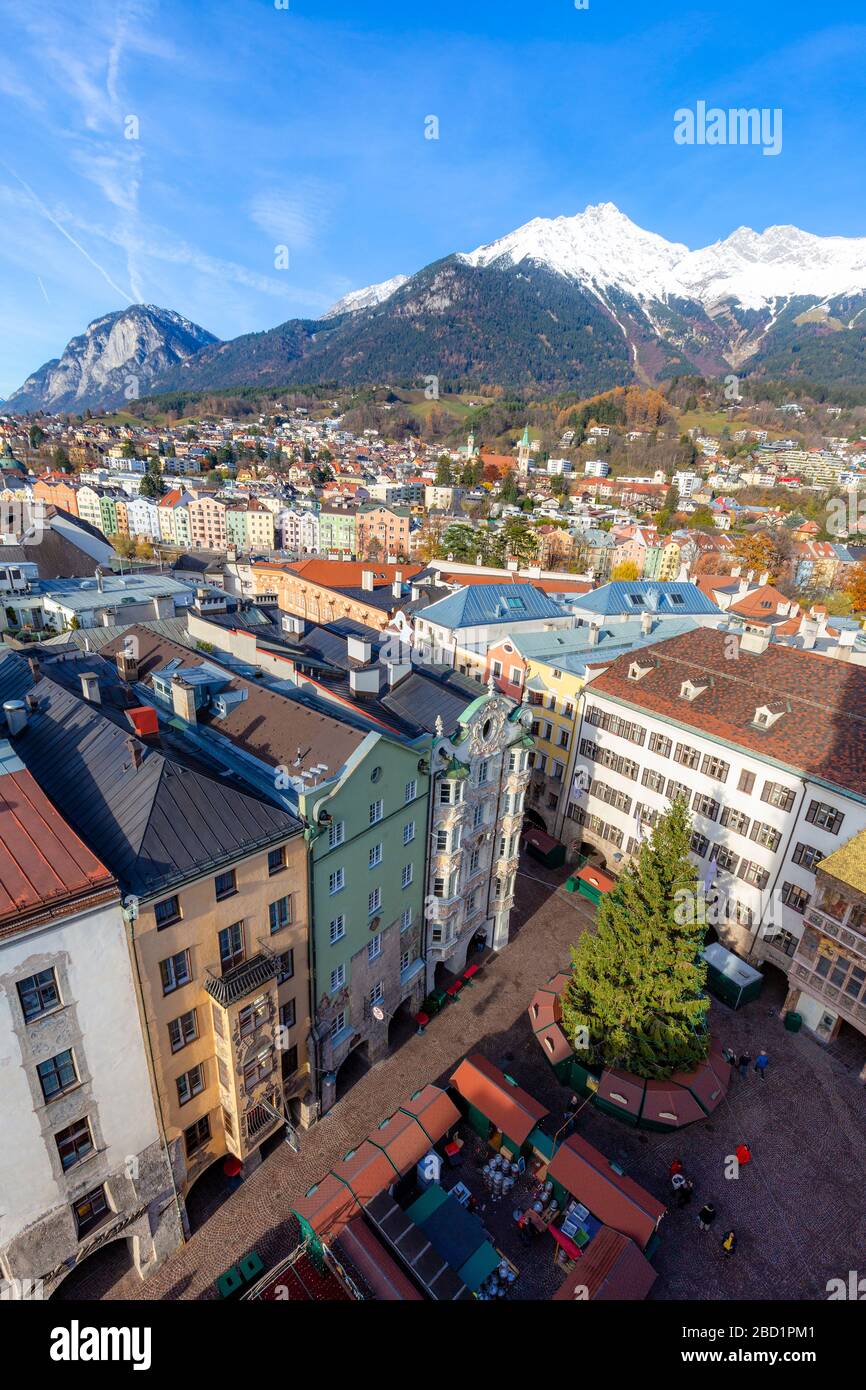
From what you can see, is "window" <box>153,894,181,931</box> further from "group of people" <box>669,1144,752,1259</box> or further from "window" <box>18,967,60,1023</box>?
"group of people" <box>669,1144,752,1259</box>

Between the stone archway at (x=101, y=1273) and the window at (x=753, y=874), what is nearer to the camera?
the stone archway at (x=101, y=1273)

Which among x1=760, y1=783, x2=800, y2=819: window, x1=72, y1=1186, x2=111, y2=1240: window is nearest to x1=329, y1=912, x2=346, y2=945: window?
x1=72, y1=1186, x2=111, y2=1240: window

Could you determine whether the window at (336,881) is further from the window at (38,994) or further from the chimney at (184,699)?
the window at (38,994)

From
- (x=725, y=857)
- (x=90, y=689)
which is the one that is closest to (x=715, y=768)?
(x=725, y=857)

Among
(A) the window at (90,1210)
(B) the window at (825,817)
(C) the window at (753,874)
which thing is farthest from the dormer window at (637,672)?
(A) the window at (90,1210)

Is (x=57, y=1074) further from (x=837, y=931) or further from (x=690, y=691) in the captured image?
(x=690, y=691)
